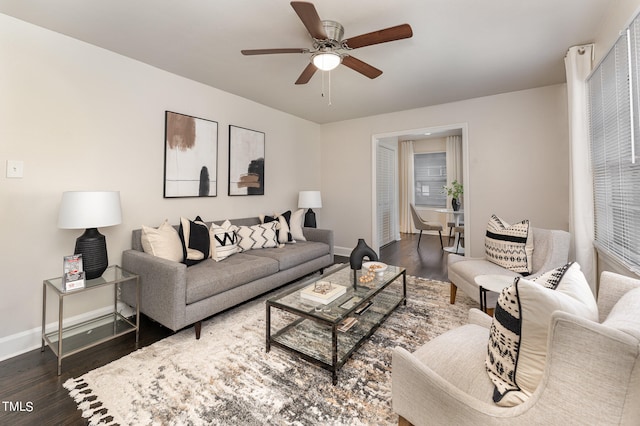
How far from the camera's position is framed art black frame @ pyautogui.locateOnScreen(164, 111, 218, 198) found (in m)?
2.99

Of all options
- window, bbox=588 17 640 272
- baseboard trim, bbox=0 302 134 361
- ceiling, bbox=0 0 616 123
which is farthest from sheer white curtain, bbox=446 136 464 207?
baseboard trim, bbox=0 302 134 361

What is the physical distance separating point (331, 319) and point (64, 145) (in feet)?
8.54

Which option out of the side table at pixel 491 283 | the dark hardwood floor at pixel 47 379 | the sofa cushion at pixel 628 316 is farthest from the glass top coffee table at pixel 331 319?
the sofa cushion at pixel 628 316

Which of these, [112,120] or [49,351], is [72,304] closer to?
[49,351]

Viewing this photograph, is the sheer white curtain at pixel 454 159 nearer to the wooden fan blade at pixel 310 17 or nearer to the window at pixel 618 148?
the window at pixel 618 148

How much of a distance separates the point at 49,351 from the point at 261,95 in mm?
3369

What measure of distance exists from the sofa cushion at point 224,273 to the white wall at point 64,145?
86 centimetres

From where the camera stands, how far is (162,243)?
248cm

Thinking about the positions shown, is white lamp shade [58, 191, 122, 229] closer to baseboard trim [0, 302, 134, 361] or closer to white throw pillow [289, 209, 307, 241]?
baseboard trim [0, 302, 134, 361]

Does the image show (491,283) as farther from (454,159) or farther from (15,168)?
(454,159)

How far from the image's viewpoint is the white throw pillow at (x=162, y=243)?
96.1 inches

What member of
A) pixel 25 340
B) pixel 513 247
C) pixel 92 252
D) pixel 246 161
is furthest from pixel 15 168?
pixel 513 247

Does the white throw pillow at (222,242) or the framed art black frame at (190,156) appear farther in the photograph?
the framed art black frame at (190,156)

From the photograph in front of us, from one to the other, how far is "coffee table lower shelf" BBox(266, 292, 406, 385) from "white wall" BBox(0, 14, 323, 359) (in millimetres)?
1818
